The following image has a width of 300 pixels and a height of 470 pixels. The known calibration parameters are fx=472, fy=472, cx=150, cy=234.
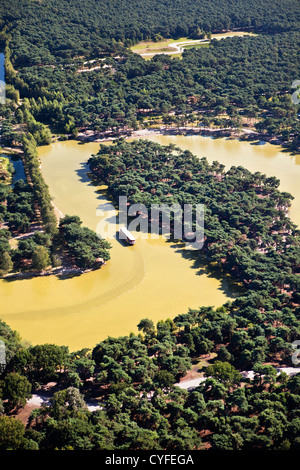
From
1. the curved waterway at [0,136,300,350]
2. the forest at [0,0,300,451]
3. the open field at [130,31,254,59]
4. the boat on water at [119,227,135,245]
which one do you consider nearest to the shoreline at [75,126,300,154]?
the forest at [0,0,300,451]

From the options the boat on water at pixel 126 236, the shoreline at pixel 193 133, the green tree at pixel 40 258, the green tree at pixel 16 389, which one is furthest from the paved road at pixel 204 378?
the shoreline at pixel 193 133

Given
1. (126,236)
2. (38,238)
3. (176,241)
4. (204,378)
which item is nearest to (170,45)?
(176,241)

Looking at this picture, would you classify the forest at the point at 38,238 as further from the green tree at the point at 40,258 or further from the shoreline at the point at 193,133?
the shoreline at the point at 193,133

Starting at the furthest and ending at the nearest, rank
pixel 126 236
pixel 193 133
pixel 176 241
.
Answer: pixel 193 133
pixel 176 241
pixel 126 236

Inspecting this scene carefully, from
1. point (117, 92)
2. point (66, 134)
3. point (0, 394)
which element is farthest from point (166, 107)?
point (0, 394)

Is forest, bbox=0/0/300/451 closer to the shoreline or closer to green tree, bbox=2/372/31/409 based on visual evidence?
green tree, bbox=2/372/31/409

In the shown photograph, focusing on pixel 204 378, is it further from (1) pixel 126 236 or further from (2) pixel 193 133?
(2) pixel 193 133

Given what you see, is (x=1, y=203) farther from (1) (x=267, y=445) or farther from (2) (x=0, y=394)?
(1) (x=267, y=445)
